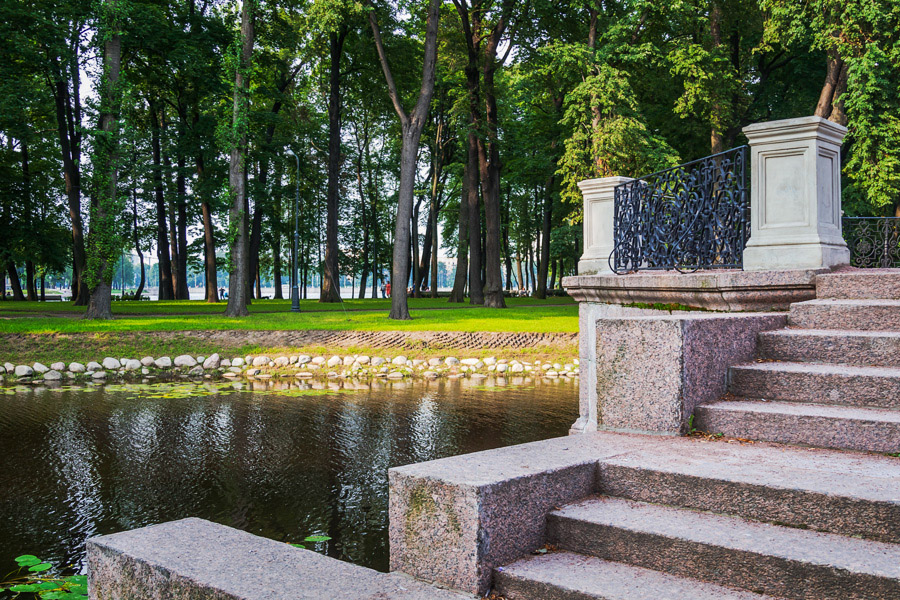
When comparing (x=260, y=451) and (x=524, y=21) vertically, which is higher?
(x=524, y=21)

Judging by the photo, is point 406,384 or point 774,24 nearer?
point 406,384

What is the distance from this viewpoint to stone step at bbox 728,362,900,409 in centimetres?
407

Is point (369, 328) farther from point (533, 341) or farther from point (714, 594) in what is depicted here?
point (714, 594)

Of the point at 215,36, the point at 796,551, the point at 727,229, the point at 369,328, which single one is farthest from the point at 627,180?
the point at 215,36

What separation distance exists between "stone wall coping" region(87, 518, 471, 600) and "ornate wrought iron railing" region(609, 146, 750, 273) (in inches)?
200

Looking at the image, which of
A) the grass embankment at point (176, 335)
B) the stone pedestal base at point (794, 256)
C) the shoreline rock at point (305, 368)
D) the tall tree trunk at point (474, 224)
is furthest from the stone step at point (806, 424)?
the tall tree trunk at point (474, 224)

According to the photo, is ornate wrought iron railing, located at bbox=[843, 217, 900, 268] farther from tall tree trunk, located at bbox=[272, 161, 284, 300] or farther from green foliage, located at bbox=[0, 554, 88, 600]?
tall tree trunk, located at bbox=[272, 161, 284, 300]

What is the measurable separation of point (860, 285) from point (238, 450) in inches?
276

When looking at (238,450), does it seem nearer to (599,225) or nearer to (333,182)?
(599,225)

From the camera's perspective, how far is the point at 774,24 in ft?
69.7

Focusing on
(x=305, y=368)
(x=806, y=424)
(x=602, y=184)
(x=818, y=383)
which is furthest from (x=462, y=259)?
(x=806, y=424)

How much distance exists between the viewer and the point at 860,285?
214 inches

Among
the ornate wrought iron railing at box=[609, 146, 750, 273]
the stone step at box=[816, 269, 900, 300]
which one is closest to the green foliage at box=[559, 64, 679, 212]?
the ornate wrought iron railing at box=[609, 146, 750, 273]

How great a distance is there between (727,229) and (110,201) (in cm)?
2134
